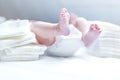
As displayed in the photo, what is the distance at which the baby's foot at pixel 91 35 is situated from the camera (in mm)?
1013

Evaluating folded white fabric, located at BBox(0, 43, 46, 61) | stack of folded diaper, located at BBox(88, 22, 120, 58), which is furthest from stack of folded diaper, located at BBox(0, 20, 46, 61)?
stack of folded diaper, located at BBox(88, 22, 120, 58)

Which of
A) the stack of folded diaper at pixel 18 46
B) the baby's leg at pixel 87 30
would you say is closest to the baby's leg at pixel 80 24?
the baby's leg at pixel 87 30

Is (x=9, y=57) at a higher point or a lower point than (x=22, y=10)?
lower

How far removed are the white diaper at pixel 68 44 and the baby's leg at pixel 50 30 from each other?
4cm

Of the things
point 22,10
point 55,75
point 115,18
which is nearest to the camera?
point 55,75

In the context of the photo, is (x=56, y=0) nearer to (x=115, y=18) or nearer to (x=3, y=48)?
(x=115, y=18)

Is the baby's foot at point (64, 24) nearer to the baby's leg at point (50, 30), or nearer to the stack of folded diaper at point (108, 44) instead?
the baby's leg at point (50, 30)


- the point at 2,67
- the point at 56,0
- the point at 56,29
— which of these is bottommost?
the point at 2,67

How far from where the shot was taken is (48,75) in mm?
861

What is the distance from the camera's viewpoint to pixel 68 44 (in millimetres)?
1055

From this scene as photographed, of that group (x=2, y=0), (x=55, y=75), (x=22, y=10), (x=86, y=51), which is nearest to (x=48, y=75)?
(x=55, y=75)

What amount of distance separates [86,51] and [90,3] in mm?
331

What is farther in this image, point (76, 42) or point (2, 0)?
point (2, 0)

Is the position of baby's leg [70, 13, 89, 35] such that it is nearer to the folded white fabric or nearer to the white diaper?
the white diaper
